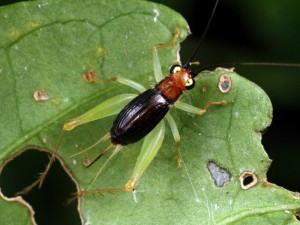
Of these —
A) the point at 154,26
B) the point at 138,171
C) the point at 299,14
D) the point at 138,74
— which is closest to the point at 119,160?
the point at 138,171

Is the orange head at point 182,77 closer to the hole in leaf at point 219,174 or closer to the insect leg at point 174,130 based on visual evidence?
the insect leg at point 174,130

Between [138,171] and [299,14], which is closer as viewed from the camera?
[138,171]

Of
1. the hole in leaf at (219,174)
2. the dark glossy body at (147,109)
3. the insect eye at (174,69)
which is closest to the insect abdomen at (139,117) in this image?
the dark glossy body at (147,109)

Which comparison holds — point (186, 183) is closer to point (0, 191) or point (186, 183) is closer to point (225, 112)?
point (225, 112)

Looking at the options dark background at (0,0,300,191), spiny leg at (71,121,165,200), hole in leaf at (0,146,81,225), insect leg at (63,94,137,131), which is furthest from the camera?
dark background at (0,0,300,191)

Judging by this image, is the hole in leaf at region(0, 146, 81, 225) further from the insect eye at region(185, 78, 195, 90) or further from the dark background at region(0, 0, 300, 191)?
the dark background at region(0, 0, 300, 191)

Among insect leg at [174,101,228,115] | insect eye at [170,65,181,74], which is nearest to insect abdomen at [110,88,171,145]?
insect leg at [174,101,228,115]
